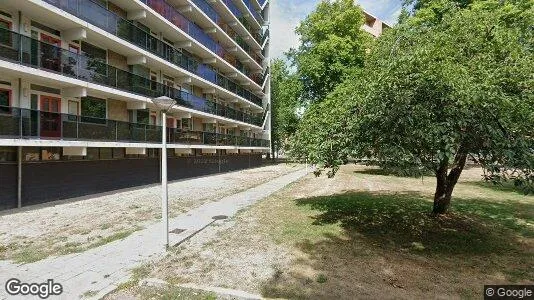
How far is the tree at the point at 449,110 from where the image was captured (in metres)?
6.47

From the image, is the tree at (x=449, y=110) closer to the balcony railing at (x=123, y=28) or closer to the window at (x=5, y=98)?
the window at (x=5, y=98)

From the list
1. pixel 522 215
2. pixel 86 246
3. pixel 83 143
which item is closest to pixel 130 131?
pixel 83 143

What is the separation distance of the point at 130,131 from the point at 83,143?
11.8 feet

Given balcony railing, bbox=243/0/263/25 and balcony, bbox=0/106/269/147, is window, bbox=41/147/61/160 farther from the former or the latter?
balcony railing, bbox=243/0/263/25

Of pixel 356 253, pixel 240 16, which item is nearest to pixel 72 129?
pixel 356 253

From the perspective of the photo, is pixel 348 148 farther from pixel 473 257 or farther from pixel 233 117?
pixel 233 117

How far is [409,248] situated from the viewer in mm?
7957

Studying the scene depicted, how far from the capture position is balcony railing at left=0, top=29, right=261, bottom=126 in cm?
1117

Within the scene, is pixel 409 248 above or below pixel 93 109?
below

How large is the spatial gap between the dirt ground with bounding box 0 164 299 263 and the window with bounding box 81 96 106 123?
375 centimetres

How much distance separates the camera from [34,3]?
11.8 m

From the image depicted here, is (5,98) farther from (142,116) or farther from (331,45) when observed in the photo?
(331,45)

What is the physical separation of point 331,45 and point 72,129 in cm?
2721

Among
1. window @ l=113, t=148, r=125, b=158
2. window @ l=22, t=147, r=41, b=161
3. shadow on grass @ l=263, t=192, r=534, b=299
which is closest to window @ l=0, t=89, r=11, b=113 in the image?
window @ l=22, t=147, r=41, b=161
